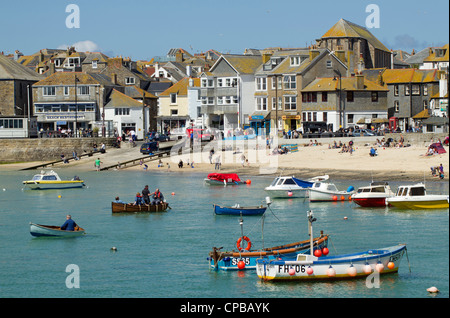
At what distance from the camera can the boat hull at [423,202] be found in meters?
52.4

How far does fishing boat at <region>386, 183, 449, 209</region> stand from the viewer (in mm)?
52409

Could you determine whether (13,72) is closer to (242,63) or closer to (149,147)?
(242,63)

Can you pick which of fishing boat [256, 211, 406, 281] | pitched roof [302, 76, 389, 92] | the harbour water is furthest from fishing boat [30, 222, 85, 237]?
pitched roof [302, 76, 389, 92]

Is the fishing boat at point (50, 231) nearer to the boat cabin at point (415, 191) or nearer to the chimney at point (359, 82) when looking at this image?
the boat cabin at point (415, 191)

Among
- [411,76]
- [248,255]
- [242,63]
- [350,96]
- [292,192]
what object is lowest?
[248,255]

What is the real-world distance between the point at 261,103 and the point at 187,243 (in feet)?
218

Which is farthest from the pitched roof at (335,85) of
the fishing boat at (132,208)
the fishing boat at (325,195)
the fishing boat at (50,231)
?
the fishing boat at (50,231)

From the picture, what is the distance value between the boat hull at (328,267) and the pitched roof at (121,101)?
78831 millimetres

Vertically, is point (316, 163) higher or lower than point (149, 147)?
lower

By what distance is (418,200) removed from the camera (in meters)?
52.3

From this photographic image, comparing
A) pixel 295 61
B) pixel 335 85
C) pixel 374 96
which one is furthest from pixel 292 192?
pixel 295 61

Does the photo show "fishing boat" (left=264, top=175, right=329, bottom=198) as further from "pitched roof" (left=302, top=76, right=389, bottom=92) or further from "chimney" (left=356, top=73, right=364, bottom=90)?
"chimney" (left=356, top=73, right=364, bottom=90)

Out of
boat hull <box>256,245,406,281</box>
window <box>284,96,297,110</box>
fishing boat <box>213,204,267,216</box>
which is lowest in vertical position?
boat hull <box>256,245,406,281</box>

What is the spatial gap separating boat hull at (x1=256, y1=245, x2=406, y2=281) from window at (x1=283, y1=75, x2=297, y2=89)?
70.6 m
